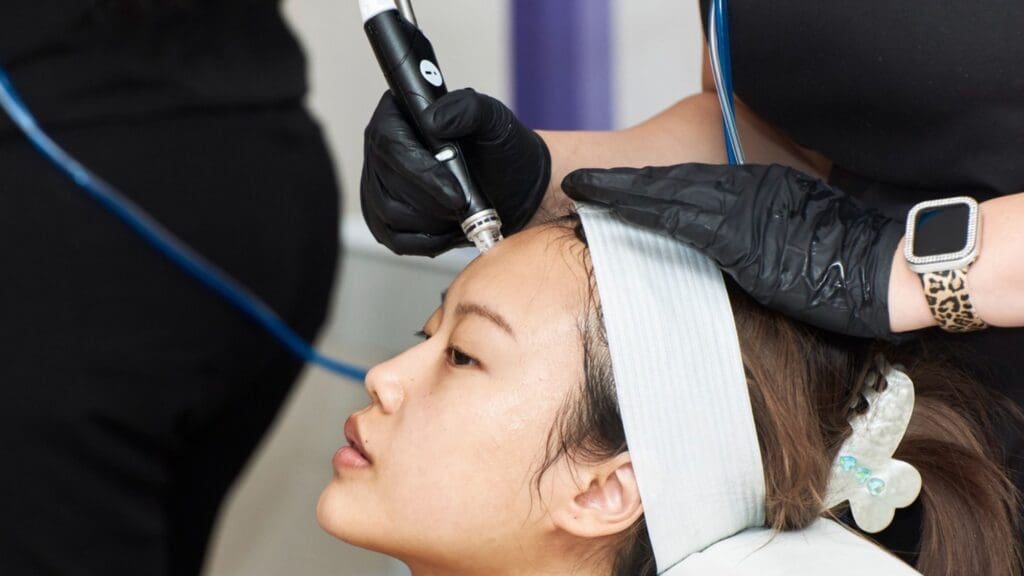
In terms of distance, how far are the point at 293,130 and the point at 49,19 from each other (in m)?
0.28

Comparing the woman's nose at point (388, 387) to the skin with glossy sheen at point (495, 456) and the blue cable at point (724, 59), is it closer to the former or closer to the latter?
the skin with glossy sheen at point (495, 456)

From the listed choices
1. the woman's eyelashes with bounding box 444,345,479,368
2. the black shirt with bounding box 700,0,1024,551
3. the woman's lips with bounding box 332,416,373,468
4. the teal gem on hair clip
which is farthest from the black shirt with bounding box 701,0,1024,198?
the woman's lips with bounding box 332,416,373,468

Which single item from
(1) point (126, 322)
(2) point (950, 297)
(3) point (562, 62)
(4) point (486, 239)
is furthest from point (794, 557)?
(3) point (562, 62)

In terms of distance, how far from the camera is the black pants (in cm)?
109

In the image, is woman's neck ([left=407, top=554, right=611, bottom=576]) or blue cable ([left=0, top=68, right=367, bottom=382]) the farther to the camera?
blue cable ([left=0, top=68, right=367, bottom=382])

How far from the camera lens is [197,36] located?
1.14 meters

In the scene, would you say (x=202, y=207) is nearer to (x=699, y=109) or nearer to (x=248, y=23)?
(x=248, y=23)

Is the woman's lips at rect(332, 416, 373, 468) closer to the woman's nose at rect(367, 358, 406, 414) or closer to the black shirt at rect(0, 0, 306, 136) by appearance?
the woman's nose at rect(367, 358, 406, 414)

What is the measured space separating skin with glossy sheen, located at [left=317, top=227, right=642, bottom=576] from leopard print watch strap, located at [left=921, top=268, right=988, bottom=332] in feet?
0.81

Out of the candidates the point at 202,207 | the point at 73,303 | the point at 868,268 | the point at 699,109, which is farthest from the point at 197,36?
the point at 868,268

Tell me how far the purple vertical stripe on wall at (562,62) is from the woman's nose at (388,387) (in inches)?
26.1

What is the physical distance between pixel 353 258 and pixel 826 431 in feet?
2.46

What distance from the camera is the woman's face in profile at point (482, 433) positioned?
80 cm

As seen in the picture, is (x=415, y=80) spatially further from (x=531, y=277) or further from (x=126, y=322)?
(x=126, y=322)
